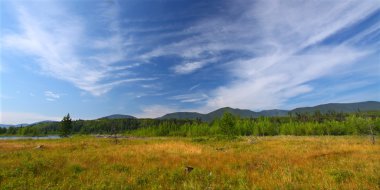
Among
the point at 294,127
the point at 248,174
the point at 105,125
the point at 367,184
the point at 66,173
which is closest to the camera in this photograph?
the point at 367,184

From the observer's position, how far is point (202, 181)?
8844 mm

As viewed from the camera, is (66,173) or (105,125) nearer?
(66,173)

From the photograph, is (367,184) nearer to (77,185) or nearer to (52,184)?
(77,185)

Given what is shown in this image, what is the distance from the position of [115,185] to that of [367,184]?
950 centimetres

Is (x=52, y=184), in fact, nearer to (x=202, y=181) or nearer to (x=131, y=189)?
(x=131, y=189)

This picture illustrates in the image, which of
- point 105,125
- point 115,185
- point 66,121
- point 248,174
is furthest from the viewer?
point 105,125

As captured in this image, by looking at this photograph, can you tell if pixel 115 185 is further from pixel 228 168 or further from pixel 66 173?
pixel 228 168

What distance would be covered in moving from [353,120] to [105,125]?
178 m

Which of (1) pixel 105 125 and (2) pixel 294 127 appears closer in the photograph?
(2) pixel 294 127

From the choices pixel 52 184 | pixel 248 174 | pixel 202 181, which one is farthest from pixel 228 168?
pixel 52 184

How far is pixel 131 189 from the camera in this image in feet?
25.8

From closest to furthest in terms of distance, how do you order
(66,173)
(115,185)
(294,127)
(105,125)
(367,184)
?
(367,184) → (115,185) → (66,173) → (294,127) → (105,125)

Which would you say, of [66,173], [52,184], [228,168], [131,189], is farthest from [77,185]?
[228,168]

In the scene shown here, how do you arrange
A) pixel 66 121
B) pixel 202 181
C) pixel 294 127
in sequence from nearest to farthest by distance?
pixel 202 181 → pixel 66 121 → pixel 294 127
